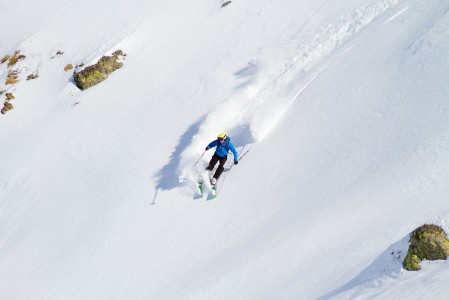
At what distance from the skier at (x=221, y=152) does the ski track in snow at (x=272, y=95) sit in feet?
3.66

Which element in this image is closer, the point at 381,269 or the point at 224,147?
the point at 381,269

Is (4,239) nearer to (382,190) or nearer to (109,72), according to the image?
(109,72)

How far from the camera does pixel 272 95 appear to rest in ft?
57.4

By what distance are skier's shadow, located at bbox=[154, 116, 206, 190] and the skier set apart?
1927 millimetres

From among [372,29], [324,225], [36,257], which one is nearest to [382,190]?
[324,225]

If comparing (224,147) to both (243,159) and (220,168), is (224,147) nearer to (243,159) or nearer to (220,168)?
(220,168)

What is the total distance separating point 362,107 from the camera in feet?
47.4

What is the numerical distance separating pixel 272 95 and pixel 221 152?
12.3ft

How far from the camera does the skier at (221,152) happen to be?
49.3 feet

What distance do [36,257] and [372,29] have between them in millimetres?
16072

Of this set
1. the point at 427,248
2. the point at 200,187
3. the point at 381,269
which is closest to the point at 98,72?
the point at 200,187

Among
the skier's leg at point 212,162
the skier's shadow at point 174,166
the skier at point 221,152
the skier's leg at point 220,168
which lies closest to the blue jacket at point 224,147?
the skier at point 221,152

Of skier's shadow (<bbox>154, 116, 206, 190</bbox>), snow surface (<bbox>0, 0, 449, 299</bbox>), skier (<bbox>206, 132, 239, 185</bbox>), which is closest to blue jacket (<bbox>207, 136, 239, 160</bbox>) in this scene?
skier (<bbox>206, 132, 239, 185</bbox>)

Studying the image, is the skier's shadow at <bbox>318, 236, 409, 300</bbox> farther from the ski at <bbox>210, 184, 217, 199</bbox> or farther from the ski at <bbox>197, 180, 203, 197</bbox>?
the ski at <bbox>197, 180, 203, 197</bbox>
